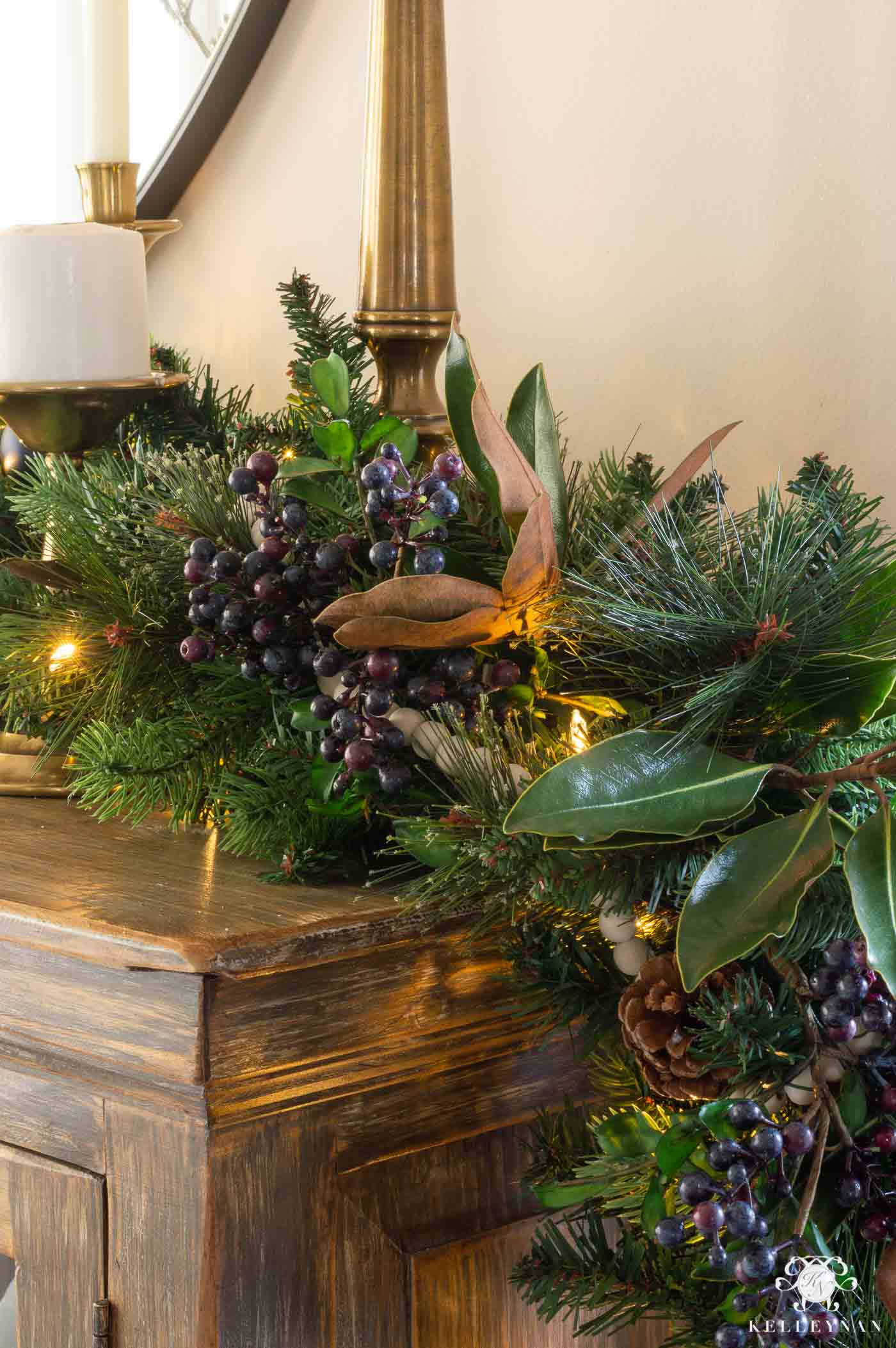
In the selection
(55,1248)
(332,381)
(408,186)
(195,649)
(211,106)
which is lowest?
(55,1248)

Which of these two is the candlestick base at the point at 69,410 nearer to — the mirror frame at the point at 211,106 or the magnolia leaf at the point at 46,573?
the magnolia leaf at the point at 46,573

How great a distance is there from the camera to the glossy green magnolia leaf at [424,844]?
1.56 ft

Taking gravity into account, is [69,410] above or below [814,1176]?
above

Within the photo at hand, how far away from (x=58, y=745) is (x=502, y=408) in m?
0.35

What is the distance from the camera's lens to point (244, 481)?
512mm

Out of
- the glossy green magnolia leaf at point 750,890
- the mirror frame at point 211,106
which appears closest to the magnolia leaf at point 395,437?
the glossy green magnolia leaf at point 750,890

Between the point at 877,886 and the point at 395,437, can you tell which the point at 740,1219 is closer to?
the point at 877,886

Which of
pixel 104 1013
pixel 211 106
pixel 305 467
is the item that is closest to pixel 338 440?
pixel 305 467

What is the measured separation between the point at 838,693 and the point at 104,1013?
27cm

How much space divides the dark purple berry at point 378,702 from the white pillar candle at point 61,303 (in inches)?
10.6

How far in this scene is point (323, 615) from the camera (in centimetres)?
45

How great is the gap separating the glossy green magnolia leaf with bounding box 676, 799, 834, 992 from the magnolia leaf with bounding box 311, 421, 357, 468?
0.71 feet

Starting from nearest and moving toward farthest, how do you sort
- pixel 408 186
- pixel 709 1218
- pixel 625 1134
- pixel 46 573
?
1. pixel 709 1218
2. pixel 625 1134
3. pixel 46 573
4. pixel 408 186

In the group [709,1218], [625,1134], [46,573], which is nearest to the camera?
[709,1218]
